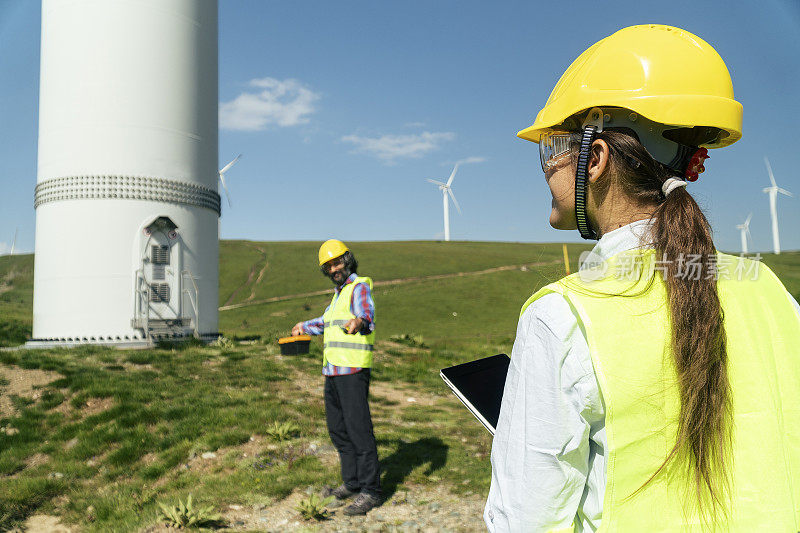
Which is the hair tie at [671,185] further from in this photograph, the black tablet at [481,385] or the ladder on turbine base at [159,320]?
the ladder on turbine base at [159,320]

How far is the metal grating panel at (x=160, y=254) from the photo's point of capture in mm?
15680

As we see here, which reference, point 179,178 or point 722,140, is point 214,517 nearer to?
point 722,140

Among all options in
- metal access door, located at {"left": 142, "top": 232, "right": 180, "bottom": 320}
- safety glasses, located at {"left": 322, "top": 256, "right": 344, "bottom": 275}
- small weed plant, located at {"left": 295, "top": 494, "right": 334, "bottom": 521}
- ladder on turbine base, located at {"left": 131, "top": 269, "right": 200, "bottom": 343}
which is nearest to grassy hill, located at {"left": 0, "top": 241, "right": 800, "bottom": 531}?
small weed plant, located at {"left": 295, "top": 494, "right": 334, "bottom": 521}

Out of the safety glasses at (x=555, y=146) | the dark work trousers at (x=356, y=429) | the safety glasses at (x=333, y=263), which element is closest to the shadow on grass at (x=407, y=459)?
the dark work trousers at (x=356, y=429)

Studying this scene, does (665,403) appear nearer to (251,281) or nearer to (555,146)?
(555,146)

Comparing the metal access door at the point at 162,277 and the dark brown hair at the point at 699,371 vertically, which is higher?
the metal access door at the point at 162,277

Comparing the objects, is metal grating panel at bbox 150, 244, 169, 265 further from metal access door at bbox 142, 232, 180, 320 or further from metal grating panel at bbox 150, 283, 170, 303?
metal grating panel at bbox 150, 283, 170, 303

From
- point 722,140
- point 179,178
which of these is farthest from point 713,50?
point 179,178

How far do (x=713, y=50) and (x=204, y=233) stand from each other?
54.8 feet

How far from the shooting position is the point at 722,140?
5.80 feet

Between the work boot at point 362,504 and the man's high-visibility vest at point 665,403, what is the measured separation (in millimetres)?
6041

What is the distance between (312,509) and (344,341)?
1.96 metres

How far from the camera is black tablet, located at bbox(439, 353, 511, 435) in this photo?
2.21 metres

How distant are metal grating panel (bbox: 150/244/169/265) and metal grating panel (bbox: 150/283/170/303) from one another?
61cm
